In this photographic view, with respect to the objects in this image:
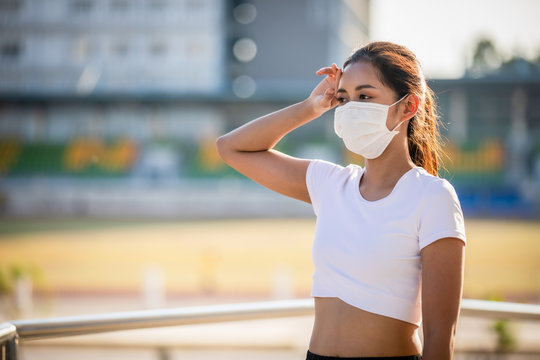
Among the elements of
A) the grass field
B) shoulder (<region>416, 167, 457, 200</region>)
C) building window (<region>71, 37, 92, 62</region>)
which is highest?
building window (<region>71, 37, 92, 62</region>)

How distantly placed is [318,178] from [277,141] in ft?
0.72

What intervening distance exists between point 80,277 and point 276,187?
1494 centimetres

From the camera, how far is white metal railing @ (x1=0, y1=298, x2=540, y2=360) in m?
1.82

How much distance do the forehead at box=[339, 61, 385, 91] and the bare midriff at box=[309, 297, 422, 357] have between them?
658 mm

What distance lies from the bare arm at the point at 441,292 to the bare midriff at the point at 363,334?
0.12m

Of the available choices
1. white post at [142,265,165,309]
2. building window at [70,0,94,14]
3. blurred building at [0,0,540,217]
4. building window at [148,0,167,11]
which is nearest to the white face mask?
white post at [142,265,165,309]

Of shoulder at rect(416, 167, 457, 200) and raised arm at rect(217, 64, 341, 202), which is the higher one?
raised arm at rect(217, 64, 341, 202)

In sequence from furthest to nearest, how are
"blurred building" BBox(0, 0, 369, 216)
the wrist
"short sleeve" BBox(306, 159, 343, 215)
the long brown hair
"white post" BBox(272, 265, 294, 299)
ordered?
"blurred building" BBox(0, 0, 369, 216), "white post" BBox(272, 265, 294, 299), the wrist, "short sleeve" BBox(306, 159, 343, 215), the long brown hair

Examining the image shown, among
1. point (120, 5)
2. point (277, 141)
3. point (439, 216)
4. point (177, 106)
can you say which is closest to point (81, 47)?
point (120, 5)

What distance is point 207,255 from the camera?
16688 mm

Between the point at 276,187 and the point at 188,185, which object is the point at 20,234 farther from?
the point at 276,187

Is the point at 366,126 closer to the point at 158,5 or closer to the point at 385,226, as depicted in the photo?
the point at 385,226

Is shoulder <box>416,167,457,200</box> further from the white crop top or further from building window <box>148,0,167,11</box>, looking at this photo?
building window <box>148,0,167,11</box>

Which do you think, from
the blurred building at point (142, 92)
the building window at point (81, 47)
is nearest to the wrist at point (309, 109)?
the blurred building at point (142, 92)
